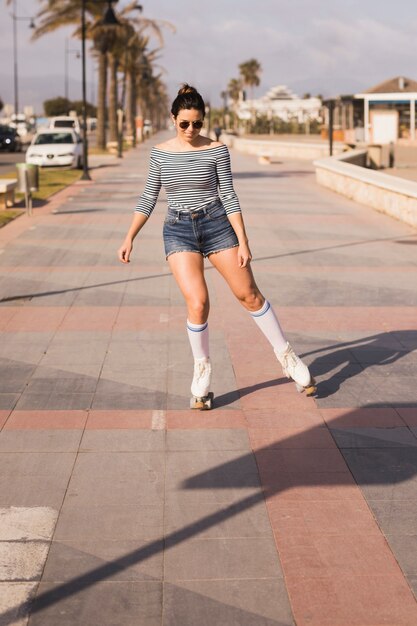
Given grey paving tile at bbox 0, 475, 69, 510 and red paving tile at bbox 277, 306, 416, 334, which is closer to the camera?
grey paving tile at bbox 0, 475, 69, 510

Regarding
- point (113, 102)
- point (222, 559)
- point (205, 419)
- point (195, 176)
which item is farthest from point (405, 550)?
point (113, 102)

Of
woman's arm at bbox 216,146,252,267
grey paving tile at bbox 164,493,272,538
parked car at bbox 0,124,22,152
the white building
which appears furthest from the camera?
the white building

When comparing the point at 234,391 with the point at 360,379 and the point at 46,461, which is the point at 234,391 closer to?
the point at 360,379

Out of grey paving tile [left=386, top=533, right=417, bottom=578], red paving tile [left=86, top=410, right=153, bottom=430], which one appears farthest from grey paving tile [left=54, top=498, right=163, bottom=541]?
red paving tile [left=86, top=410, right=153, bottom=430]

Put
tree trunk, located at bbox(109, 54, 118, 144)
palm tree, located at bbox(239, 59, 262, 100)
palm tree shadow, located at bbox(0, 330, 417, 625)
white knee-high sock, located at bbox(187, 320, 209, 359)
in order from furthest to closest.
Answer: palm tree, located at bbox(239, 59, 262, 100)
tree trunk, located at bbox(109, 54, 118, 144)
white knee-high sock, located at bbox(187, 320, 209, 359)
palm tree shadow, located at bbox(0, 330, 417, 625)

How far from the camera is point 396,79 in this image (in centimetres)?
6172

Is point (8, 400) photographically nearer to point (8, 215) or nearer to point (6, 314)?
point (6, 314)

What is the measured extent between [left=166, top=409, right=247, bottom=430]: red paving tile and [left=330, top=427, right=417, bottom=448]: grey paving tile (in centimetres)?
60

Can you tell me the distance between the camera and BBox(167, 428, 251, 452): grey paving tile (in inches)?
220

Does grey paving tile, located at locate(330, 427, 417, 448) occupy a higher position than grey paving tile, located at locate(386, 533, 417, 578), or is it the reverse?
grey paving tile, located at locate(330, 427, 417, 448)

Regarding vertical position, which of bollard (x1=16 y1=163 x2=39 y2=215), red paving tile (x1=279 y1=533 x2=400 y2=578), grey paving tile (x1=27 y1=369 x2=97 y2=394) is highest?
bollard (x1=16 y1=163 x2=39 y2=215)

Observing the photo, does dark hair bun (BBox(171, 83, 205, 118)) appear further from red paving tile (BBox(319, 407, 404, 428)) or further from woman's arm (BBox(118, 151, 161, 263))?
red paving tile (BBox(319, 407, 404, 428))

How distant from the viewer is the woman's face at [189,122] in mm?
5715

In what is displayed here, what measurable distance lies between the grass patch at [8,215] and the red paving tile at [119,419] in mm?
11584
